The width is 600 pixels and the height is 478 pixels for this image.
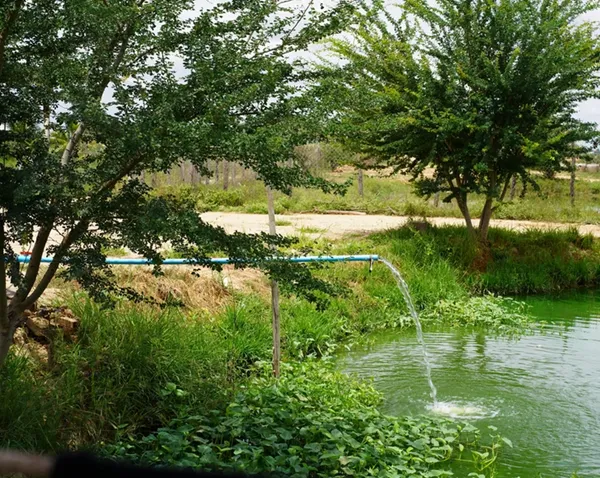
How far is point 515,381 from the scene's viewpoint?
23.2 ft

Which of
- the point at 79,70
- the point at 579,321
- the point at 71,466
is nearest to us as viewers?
the point at 71,466

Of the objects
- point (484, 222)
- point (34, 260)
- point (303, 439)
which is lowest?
point (303, 439)

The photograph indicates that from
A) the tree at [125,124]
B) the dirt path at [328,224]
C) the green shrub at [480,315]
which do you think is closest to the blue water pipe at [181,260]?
the tree at [125,124]

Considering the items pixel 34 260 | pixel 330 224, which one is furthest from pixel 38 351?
pixel 330 224

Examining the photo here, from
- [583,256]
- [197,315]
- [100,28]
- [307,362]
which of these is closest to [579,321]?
[583,256]

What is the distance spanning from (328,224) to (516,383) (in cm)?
879

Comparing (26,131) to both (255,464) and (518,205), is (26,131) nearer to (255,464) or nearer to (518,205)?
(255,464)

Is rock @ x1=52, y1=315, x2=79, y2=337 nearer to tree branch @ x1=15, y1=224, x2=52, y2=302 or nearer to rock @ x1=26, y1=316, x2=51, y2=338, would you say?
rock @ x1=26, y1=316, x2=51, y2=338

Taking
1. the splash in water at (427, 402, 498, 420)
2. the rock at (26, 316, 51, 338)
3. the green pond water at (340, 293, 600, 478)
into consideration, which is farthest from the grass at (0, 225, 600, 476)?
the splash in water at (427, 402, 498, 420)

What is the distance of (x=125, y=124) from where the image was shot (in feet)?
11.7

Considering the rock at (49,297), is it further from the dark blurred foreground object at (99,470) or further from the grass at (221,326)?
the dark blurred foreground object at (99,470)

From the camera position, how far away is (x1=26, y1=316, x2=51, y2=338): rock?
17.6 feet

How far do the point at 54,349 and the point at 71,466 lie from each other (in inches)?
187

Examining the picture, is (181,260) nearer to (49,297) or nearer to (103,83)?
(49,297)
